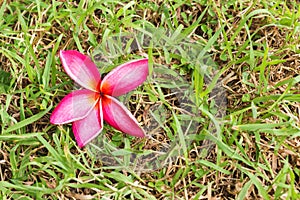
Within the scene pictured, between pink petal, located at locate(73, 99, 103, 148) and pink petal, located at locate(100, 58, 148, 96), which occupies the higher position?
pink petal, located at locate(100, 58, 148, 96)

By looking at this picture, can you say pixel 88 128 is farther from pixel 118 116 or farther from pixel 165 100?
pixel 165 100

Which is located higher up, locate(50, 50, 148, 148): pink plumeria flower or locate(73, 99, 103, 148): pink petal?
locate(50, 50, 148, 148): pink plumeria flower

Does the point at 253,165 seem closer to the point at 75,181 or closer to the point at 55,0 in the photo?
the point at 75,181

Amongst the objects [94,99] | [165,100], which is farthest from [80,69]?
A: [165,100]

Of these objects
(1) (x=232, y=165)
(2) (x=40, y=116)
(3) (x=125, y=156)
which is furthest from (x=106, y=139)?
(1) (x=232, y=165)

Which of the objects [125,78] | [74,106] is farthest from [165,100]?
[74,106]

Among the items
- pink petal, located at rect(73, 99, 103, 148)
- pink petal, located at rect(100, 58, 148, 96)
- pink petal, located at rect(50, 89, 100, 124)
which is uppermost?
pink petal, located at rect(100, 58, 148, 96)

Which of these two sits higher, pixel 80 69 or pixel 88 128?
pixel 80 69
